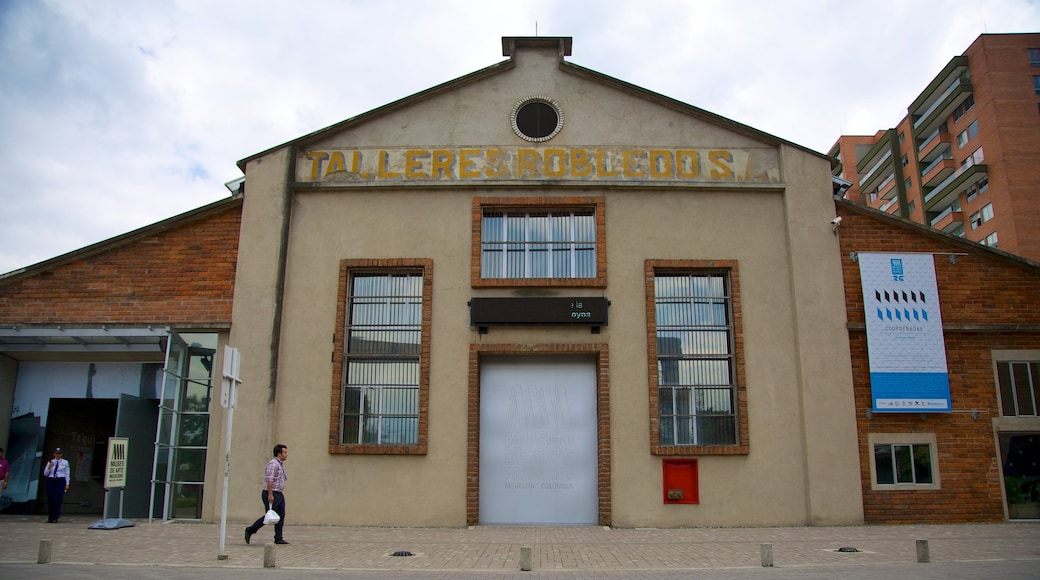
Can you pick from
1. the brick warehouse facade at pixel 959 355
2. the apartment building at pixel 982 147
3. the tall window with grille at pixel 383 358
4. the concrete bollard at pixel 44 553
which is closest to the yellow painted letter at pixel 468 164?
the tall window with grille at pixel 383 358

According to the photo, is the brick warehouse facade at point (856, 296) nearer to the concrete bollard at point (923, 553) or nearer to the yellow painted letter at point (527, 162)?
the yellow painted letter at point (527, 162)

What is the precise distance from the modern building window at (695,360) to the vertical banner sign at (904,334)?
2587 mm

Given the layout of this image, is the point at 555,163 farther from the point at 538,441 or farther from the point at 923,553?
the point at 923,553

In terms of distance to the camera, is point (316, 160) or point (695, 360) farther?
point (316, 160)

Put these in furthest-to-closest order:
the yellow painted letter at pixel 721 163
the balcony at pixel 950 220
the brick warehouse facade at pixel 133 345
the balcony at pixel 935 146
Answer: the balcony at pixel 935 146 → the balcony at pixel 950 220 → the yellow painted letter at pixel 721 163 → the brick warehouse facade at pixel 133 345

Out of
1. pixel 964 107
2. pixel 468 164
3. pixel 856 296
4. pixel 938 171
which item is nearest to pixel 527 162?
pixel 468 164

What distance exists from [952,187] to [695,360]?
45399mm

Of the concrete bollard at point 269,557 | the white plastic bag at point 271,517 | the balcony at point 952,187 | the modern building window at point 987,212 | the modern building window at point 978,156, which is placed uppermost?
the modern building window at point 978,156

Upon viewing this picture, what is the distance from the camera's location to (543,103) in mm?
15875

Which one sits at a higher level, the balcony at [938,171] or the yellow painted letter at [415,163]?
the balcony at [938,171]

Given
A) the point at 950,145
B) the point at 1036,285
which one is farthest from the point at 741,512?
the point at 950,145

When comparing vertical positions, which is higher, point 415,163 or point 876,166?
point 876,166

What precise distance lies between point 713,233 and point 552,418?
4.84 metres

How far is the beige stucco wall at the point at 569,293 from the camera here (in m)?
14.1
